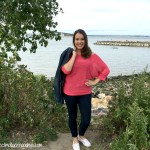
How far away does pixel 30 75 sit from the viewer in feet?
23.4

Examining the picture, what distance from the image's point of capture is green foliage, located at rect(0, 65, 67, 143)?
22.1 ft

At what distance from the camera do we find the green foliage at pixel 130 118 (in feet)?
17.9

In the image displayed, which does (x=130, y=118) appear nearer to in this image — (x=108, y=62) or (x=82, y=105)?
(x=82, y=105)

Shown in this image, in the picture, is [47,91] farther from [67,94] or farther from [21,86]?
[67,94]

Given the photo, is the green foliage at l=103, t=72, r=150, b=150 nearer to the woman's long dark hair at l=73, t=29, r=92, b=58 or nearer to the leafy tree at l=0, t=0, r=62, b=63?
the woman's long dark hair at l=73, t=29, r=92, b=58

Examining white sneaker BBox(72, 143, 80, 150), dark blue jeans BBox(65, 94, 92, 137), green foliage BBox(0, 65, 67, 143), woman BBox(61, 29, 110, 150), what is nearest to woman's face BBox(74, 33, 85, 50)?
woman BBox(61, 29, 110, 150)

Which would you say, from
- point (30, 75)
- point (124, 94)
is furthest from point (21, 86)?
point (124, 94)

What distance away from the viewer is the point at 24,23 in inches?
256

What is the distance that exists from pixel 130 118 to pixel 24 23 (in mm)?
2717

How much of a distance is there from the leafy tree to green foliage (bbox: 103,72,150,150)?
189 centimetres

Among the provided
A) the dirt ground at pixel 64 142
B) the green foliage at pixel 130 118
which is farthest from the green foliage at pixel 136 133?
the dirt ground at pixel 64 142

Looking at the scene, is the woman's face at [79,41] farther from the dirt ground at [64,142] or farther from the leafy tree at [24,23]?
the dirt ground at [64,142]

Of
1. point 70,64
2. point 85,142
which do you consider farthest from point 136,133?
point 70,64

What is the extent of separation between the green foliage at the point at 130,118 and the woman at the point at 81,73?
2.35 feet
